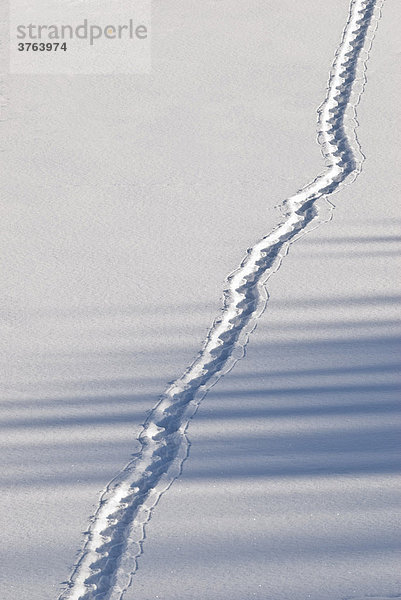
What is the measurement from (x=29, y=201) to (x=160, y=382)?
57.6 inches

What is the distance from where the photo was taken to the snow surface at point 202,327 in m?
2.30

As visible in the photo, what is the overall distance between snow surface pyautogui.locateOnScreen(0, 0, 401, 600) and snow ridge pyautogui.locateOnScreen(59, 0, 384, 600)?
0.04 metres

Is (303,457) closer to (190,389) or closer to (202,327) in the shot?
(190,389)

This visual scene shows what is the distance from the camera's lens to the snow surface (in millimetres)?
2303

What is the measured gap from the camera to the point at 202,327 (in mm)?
3186

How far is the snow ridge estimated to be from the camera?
226cm

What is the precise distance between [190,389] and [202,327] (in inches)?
14.4

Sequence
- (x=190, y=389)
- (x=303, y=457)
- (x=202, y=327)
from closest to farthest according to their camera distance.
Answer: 1. (x=303, y=457)
2. (x=190, y=389)
3. (x=202, y=327)

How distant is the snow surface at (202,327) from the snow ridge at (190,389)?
0.04 meters

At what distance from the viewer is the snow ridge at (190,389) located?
2.26 m

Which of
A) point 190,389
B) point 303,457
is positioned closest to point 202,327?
point 190,389

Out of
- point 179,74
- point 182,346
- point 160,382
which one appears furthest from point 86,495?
point 179,74

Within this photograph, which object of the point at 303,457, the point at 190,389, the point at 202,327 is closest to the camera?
the point at 303,457

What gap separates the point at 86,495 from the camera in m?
2.46
